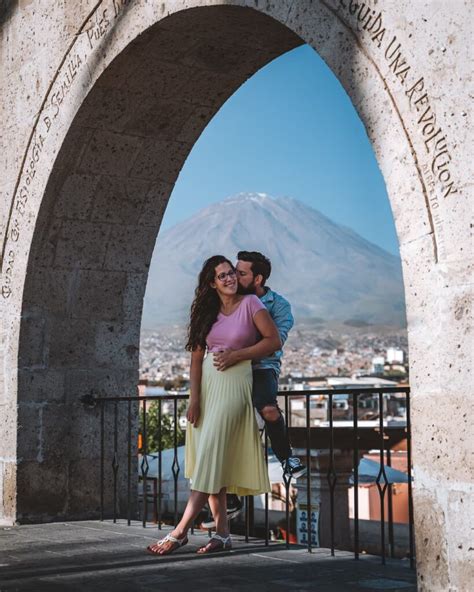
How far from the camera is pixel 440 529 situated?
9.83ft

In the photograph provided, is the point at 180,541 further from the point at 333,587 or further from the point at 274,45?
the point at 274,45

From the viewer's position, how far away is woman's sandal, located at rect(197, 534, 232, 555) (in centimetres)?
435

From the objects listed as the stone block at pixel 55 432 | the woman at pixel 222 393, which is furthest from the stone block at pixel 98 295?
the woman at pixel 222 393

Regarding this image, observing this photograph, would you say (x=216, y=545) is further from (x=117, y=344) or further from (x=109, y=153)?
(x=109, y=153)

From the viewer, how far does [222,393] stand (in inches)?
165

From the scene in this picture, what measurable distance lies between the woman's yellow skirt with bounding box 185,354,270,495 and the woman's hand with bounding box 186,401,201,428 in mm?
26

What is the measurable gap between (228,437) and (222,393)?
0.19 meters

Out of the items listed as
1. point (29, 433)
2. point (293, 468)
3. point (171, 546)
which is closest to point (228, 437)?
point (293, 468)

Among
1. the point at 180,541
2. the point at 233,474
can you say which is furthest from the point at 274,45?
the point at 180,541

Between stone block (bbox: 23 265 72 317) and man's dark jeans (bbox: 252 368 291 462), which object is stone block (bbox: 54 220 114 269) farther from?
man's dark jeans (bbox: 252 368 291 462)

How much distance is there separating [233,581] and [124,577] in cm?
45

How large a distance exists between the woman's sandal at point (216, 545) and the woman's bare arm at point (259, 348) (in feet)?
2.63

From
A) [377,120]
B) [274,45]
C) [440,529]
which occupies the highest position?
[274,45]

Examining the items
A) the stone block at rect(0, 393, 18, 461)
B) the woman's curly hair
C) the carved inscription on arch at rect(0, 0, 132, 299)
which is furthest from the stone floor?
the carved inscription on arch at rect(0, 0, 132, 299)
